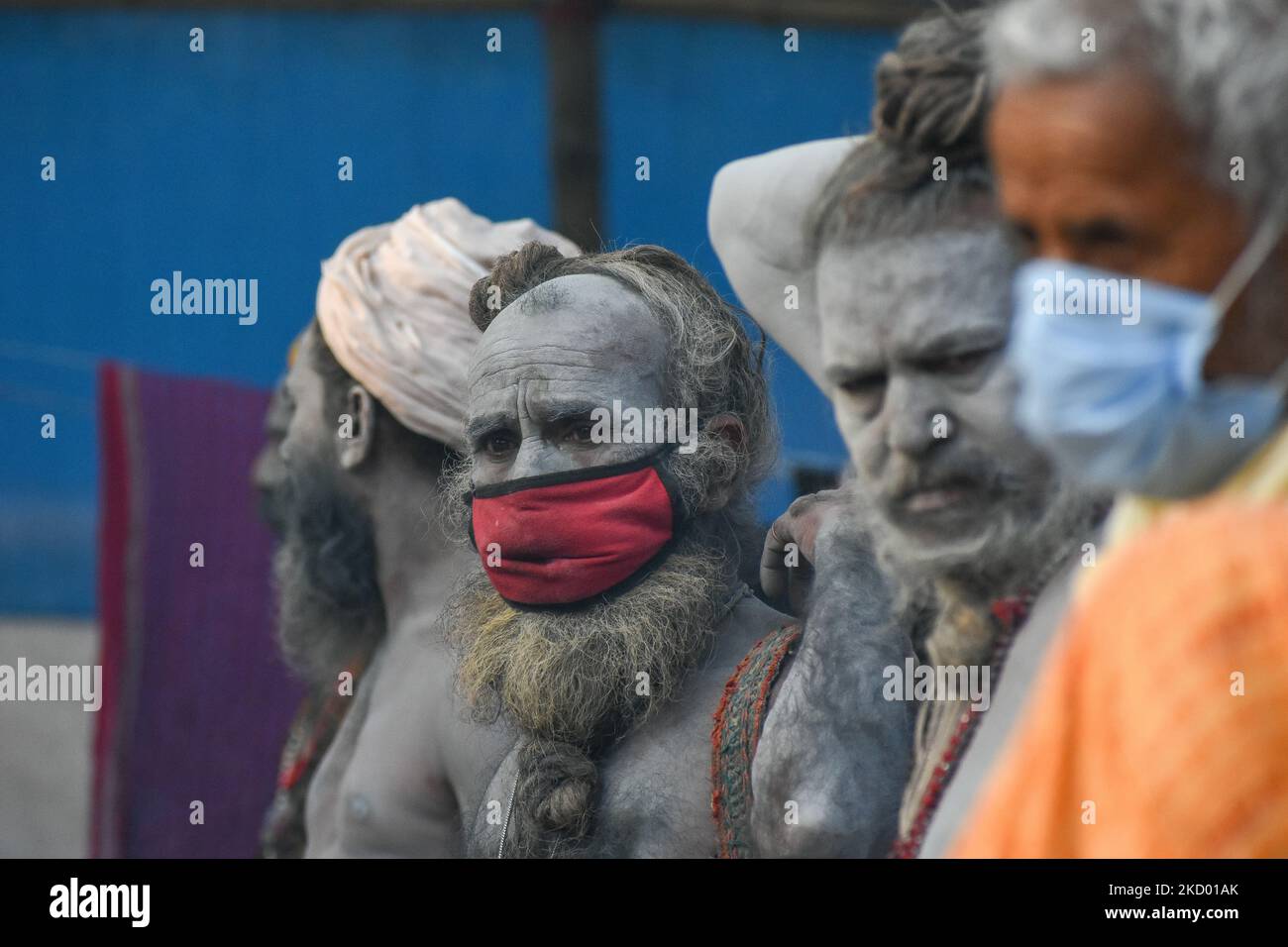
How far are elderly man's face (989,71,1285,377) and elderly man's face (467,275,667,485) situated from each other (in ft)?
6.15

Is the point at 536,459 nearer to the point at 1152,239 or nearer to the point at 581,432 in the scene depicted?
the point at 581,432

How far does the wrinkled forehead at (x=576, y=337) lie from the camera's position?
377 cm

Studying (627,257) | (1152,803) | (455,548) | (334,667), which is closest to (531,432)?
(627,257)

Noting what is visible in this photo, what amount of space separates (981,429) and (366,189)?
9.73 ft

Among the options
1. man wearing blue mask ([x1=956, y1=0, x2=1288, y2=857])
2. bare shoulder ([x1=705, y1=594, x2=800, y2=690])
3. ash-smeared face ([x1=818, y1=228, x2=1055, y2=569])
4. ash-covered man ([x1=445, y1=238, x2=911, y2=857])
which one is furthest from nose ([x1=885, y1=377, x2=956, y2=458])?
man wearing blue mask ([x1=956, y1=0, x2=1288, y2=857])

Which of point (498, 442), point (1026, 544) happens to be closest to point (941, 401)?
point (1026, 544)

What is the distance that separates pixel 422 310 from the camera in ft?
15.2

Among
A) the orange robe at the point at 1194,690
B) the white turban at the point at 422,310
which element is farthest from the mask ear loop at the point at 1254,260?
the white turban at the point at 422,310

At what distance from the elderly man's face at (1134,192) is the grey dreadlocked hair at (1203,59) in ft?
0.06

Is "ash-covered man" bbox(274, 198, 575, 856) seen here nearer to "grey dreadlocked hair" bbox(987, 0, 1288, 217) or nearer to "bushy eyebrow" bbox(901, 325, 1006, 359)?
"bushy eyebrow" bbox(901, 325, 1006, 359)

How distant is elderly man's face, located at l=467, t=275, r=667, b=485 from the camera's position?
3727 mm

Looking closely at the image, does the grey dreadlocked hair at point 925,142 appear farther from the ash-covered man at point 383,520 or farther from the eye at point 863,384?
the ash-covered man at point 383,520

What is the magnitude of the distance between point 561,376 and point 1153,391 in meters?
2.00

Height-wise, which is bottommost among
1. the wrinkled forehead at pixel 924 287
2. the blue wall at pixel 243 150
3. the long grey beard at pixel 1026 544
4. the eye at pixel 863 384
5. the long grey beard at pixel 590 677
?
the long grey beard at pixel 590 677
